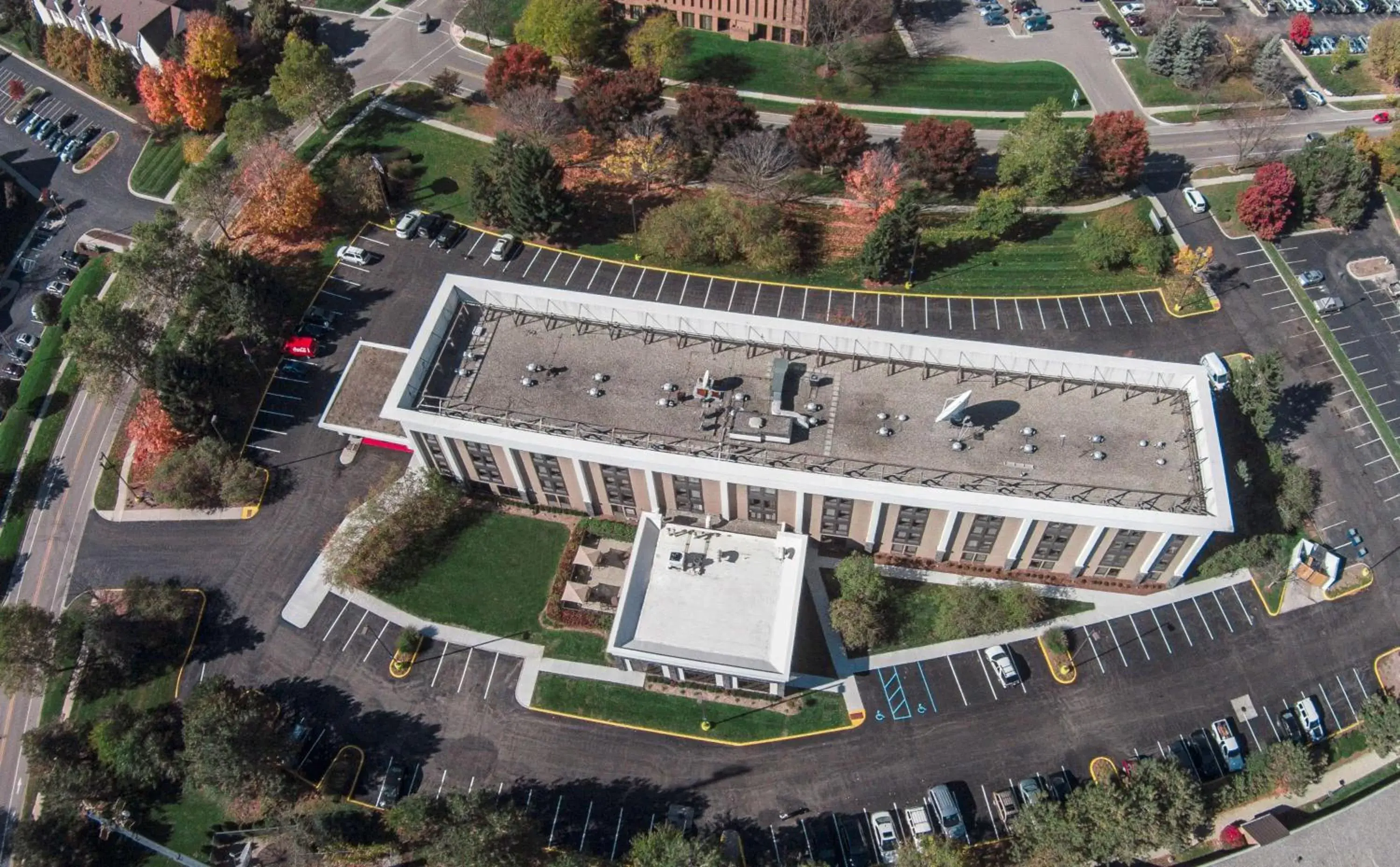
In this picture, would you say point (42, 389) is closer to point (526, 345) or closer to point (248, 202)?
point (248, 202)

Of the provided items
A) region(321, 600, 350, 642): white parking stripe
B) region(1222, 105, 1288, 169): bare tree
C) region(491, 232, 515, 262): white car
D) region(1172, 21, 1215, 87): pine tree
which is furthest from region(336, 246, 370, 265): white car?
region(1172, 21, 1215, 87): pine tree

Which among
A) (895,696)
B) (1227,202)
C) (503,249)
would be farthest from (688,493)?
(1227,202)

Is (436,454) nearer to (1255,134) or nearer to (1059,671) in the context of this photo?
(1059,671)

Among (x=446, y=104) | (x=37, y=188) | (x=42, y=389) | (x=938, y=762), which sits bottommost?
(x=938, y=762)

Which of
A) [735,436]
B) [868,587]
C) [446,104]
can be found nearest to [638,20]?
[446,104]

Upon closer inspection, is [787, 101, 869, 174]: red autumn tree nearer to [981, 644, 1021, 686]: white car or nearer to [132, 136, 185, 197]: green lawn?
A: [981, 644, 1021, 686]: white car

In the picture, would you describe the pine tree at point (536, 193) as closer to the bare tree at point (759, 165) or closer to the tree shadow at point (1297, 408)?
the bare tree at point (759, 165)
